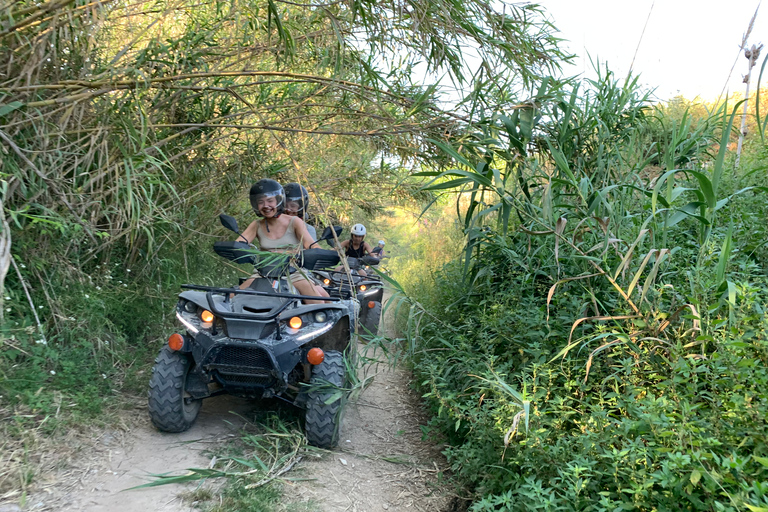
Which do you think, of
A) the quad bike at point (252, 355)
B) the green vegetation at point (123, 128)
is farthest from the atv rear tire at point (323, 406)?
the green vegetation at point (123, 128)

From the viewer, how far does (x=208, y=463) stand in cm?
341

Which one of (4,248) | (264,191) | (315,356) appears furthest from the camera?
(264,191)

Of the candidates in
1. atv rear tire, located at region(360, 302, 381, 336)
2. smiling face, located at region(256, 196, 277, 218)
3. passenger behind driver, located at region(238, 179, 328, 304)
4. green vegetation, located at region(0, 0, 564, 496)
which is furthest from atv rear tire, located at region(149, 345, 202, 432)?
atv rear tire, located at region(360, 302, 381, 336)

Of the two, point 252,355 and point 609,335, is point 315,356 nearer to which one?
point 252,355

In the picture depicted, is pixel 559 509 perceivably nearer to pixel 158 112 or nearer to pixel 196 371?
pixel 196 371

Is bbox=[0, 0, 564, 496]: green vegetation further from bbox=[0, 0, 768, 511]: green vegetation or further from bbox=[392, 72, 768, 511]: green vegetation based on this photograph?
bbox=[392, 72, 768, 511]: green vegetation

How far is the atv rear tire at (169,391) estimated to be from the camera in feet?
11.9

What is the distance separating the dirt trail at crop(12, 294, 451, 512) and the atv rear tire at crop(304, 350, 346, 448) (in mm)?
145

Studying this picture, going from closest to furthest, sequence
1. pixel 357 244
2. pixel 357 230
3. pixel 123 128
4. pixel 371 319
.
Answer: pixel 123 128 → pixel 371 319 → pixel 357 230 → pixel 357 244

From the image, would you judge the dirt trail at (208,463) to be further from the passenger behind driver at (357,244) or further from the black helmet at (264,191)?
the passenger behind driver at (357,244)

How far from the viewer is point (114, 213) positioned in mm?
4164

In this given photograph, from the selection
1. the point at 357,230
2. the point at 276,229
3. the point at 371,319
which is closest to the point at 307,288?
the point at 276,229

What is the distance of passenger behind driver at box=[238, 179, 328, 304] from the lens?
4.42m

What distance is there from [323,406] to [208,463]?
0.78 meters
